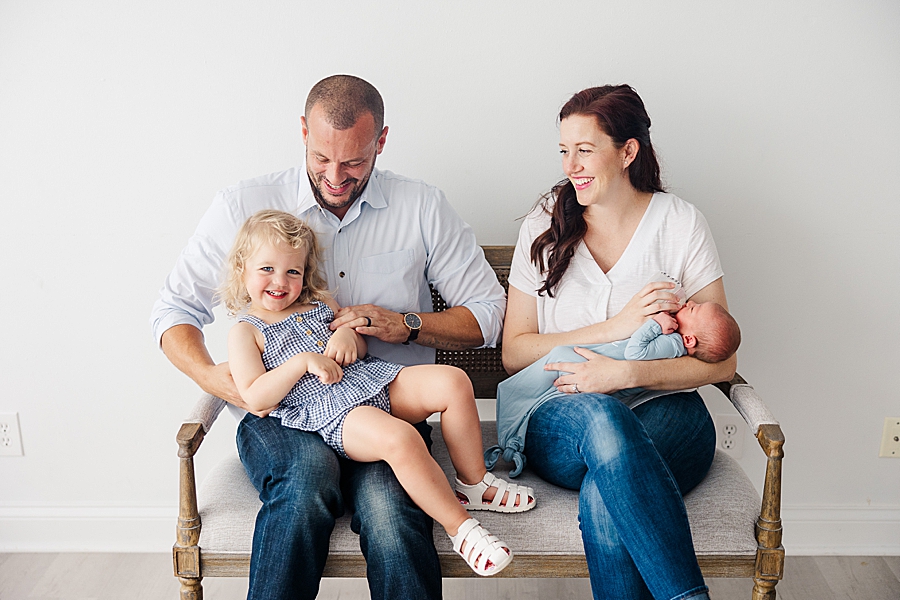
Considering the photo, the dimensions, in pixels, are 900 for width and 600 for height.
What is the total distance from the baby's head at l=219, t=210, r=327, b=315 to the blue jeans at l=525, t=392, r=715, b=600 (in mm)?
625

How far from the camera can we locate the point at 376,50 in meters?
2.08

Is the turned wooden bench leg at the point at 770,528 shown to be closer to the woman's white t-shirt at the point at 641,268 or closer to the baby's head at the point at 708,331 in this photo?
the baby's head at the point at 708,331

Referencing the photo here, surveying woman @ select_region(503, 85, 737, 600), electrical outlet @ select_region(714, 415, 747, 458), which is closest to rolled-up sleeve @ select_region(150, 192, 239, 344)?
woman @ select_region(503, 85, 737, 600)

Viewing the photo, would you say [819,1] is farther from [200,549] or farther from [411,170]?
[200,549]

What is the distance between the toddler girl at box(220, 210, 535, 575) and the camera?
5.04ft

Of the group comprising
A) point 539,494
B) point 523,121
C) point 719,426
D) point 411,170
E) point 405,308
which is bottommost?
point 719,426

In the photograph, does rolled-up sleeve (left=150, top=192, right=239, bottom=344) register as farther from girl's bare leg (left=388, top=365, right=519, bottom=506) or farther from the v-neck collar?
the v-neck collar

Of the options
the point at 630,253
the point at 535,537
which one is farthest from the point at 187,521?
the point at 630,253

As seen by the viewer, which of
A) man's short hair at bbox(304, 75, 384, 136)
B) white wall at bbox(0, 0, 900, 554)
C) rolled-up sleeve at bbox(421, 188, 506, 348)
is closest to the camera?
man's short hair at bbox(304, 75, 384, 136)

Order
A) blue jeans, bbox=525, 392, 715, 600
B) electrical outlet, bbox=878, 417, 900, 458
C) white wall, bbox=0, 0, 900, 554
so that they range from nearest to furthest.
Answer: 1. blue jeans, bbox=525, 392, 715, 600
2. white wall, bbox=0, 0, 900, 554
3. electrical outlet, bbox=878, 417, 900, 458

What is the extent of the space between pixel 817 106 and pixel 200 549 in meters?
1.92

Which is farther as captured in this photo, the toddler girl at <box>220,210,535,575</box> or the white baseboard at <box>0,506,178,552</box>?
the white baseboard at <box>0,506,178,552</box>

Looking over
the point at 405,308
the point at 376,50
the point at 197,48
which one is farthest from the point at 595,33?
the point at 197,48

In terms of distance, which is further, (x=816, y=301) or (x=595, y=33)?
(x=816, y=301)
